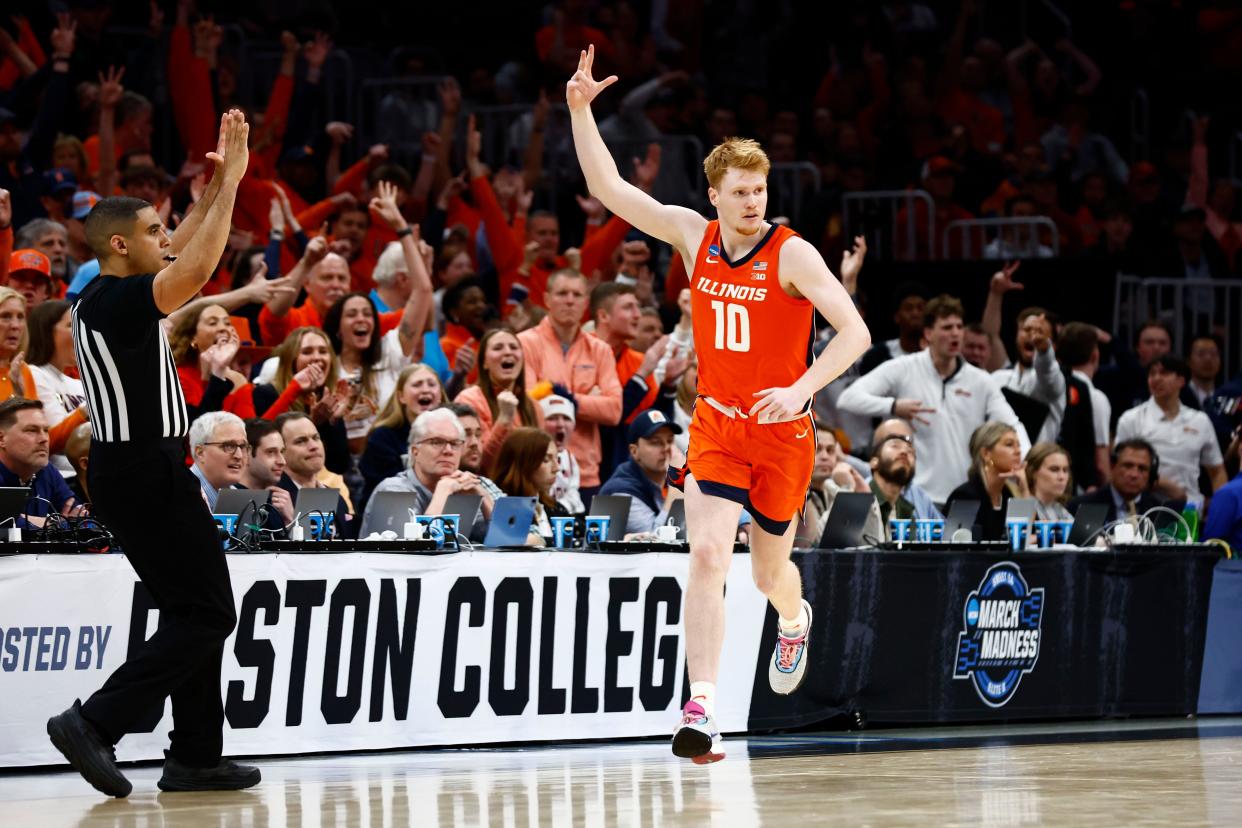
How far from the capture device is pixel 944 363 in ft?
43.7

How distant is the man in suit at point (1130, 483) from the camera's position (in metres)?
12.9

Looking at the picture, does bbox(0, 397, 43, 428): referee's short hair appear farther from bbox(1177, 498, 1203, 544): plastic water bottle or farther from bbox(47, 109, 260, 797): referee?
bbox(1177, 498, 1203, 544): plastic water bottle

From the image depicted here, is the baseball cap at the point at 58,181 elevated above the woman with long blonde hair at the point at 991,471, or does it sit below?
above

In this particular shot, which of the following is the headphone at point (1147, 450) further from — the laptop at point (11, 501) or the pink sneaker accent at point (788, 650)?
the laptop at point (11, 501)

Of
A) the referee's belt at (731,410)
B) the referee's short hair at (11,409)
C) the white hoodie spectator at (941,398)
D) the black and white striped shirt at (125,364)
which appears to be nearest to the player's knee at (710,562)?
the referee's belt at (731,410)

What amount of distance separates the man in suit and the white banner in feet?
12.9

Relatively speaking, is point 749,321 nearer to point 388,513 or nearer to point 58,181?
point 388,513

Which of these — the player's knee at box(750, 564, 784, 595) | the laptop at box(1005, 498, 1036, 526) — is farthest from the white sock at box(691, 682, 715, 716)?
the laptop at box(1005, 498, 1036, 526)

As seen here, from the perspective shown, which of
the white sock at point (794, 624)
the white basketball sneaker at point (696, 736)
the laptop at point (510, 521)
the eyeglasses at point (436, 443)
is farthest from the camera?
the eyeglasses at point (436, 443)

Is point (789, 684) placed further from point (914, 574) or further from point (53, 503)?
point (53, 503)

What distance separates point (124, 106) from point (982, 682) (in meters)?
7.55

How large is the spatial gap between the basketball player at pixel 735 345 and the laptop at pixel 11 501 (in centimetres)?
263

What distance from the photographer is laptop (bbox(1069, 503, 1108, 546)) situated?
11266 mm

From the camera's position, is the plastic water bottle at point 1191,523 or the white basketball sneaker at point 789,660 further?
the plastic water bottle at point 1191,523
